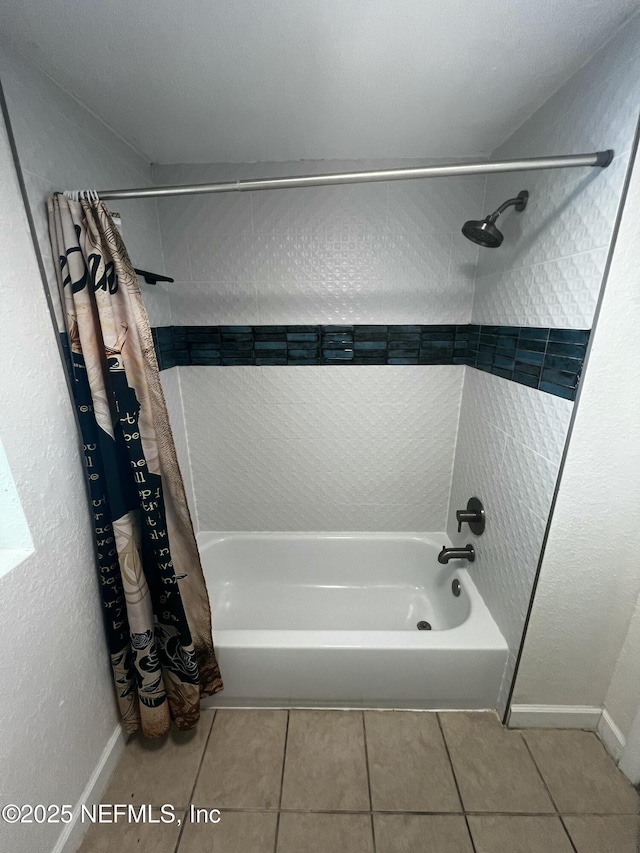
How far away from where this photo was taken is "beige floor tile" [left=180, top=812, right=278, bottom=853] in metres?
0.93

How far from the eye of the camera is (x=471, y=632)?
1235 mm

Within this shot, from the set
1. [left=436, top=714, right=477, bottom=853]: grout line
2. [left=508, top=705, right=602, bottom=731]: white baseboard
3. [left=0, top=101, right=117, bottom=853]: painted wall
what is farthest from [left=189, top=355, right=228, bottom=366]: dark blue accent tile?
[left=508, top=705, right=602, bottom=731]: white baseboard

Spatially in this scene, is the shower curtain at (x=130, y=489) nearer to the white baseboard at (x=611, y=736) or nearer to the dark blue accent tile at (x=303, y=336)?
the dark blue accent tile at (x=303, y=336)

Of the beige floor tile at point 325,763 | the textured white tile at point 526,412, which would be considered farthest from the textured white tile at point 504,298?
the beige floor tile at point 325,763

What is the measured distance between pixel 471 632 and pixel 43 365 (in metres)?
1.61

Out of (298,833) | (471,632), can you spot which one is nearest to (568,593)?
(471,632)

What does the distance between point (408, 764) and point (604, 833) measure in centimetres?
55

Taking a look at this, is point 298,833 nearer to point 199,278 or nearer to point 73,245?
point 73,245

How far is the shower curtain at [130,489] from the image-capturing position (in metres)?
0.86

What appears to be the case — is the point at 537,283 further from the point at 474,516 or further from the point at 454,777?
the point at 454,777

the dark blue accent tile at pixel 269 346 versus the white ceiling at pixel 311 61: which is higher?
the white ceiling at pixel 311 61

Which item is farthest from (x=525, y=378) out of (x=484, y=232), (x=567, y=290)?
(x=484, y=232)

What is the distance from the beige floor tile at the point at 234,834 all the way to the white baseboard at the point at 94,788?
0.95 ft

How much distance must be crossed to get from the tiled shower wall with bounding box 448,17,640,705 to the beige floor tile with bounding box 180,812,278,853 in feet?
2.97
